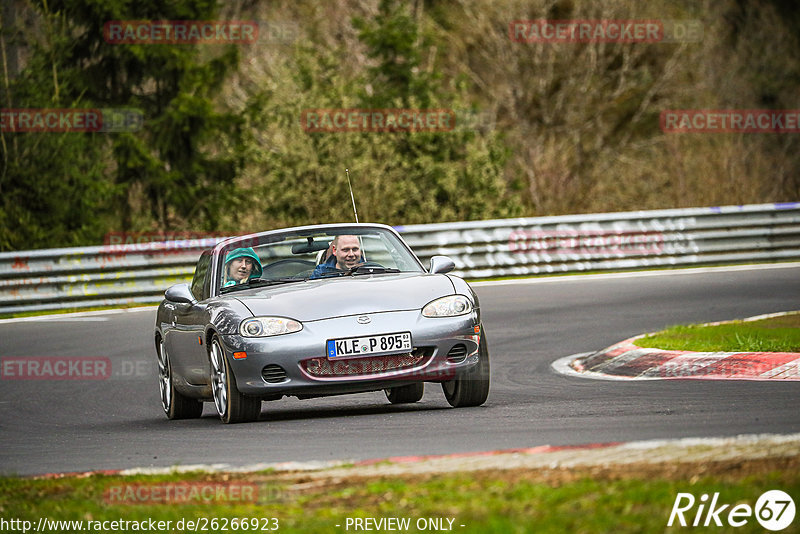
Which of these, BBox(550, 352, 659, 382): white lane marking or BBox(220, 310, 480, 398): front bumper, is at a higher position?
BBox(220, 310, 480, 398): front bumper

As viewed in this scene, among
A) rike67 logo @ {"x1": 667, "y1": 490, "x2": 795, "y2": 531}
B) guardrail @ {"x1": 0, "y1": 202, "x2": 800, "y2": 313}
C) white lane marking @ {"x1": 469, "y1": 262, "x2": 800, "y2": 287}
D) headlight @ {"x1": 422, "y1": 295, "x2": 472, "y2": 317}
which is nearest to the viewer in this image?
rike67 logo @ {"x1": 667, "y1": 490, "x2": 795, "y2": 531}

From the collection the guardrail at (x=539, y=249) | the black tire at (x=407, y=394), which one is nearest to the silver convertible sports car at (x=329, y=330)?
the black tire at (x=407, y=394)

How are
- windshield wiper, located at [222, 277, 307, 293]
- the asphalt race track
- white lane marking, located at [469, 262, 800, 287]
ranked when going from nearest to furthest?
the asphalt race track < windshield wiper, located at [222, 277, 307, 293] < white lane marking, located at [469, 262, 800, 287]

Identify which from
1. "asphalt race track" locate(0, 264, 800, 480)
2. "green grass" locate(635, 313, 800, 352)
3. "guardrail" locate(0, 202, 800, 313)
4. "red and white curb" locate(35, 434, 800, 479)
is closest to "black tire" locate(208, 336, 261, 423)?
"asphalt race track" locate(0, 264, 800, 480)

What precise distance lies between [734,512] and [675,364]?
6577 mm

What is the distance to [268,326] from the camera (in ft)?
30.0

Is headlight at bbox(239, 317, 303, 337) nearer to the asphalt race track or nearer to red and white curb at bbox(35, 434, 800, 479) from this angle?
the asphalt race track

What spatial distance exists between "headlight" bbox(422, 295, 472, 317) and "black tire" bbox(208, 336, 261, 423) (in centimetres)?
135

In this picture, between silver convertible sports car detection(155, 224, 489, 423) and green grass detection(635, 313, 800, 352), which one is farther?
green grass detection(635, 313, 800, 352)

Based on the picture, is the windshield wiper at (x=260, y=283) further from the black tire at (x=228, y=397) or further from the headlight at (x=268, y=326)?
the headlight at (x=268, y=326)

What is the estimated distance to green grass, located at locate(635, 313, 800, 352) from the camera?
1145 cm

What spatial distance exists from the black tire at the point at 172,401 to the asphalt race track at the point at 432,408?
7.7 inches

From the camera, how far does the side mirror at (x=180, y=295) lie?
33.5 feet

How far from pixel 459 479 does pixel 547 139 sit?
35.9 metres
